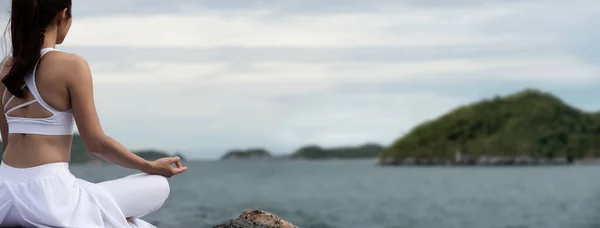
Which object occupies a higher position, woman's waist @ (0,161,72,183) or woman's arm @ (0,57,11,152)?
woman's arm @ (0,57,11,152)

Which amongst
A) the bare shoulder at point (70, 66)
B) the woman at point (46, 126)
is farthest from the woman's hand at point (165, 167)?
the bare shoulder at point (70, 66)

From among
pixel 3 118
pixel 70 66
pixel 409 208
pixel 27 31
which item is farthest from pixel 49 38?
pixel 409 208

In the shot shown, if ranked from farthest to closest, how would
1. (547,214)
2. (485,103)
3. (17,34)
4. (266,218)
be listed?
(485,103) < (547,214) < (266,218) < (17,34)

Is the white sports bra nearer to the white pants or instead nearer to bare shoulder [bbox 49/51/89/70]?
bare shoulder [bbox 49/51/89/70]

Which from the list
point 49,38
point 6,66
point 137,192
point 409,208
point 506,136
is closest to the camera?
point 49,38

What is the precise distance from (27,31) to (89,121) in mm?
615

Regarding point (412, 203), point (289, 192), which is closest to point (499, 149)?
point (289, 192)

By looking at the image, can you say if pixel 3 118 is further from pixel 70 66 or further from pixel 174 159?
pixel 174 159

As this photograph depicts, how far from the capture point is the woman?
5.01 meters

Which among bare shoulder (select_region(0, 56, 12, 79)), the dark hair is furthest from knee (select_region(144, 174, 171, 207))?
bare shoulder (select_region(0, 56, 12, 79))

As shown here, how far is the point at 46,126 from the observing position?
504cm

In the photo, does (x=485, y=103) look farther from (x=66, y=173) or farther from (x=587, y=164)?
(x=66, y=173)

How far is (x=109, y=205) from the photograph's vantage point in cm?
527

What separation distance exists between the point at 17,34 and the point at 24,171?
30.9 inches
